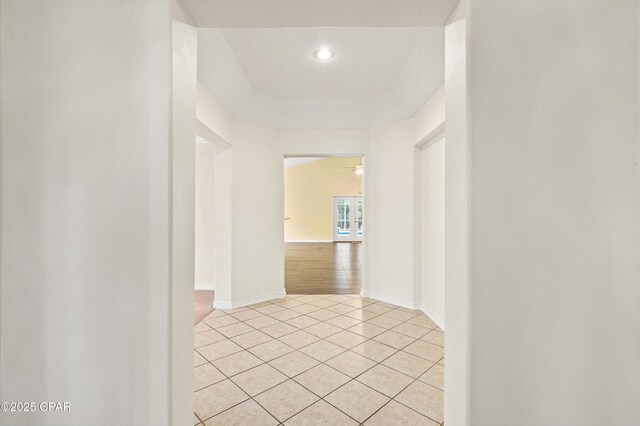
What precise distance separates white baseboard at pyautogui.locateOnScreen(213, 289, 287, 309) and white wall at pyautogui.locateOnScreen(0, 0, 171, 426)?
7.40ft

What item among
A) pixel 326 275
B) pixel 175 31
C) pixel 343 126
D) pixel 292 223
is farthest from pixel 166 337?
pixel 292 223

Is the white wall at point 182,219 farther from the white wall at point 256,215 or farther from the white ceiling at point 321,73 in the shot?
the white wall at point 256,215

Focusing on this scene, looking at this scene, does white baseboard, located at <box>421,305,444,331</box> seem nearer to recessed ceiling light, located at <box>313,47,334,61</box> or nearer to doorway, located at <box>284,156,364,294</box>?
recessed ceiling light, located at <box>313,47,334,61</box>

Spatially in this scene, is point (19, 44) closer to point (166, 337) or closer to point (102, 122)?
point (102, 122)

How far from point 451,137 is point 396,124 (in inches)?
98.6

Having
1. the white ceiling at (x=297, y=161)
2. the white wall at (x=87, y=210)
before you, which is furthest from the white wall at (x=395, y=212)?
the white ceiling at (x=297, y=161)

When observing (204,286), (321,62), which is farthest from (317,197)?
(321,62)

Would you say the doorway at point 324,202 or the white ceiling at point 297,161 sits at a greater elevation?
the white ceiling at point 297,161

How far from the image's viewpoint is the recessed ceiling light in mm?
2561

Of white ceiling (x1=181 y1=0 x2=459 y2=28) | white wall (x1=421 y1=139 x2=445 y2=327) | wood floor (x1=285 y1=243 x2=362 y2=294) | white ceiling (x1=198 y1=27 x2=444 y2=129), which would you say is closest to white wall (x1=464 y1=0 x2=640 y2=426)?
white ceiling (x1=181 y1=0 x2=459 y2=28)

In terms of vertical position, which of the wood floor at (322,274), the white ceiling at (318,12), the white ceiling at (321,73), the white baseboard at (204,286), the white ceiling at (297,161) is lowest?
the wood floor at (322,274)

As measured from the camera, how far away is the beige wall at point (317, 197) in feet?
37.6

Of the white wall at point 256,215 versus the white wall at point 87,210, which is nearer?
the white wall at point 87,210

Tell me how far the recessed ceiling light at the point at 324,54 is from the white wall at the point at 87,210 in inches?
71.6
